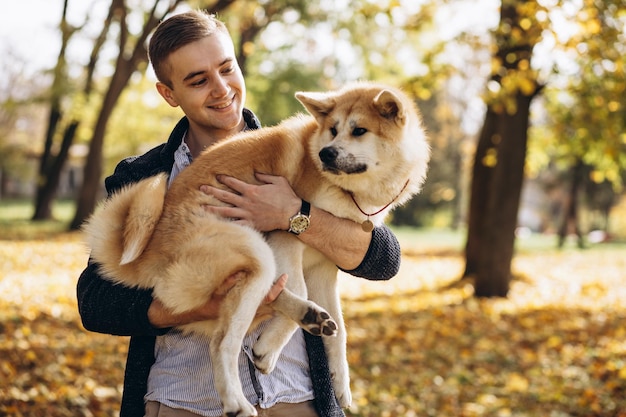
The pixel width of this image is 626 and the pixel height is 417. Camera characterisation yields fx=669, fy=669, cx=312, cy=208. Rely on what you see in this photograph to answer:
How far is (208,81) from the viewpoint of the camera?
2.68 metres

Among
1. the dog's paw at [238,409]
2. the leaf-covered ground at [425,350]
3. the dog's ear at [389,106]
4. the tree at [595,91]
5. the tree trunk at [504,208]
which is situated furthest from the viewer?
the tree trunk at [504,208]

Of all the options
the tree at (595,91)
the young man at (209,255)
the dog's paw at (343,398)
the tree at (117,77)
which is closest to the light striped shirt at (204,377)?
the young man at (209,255)

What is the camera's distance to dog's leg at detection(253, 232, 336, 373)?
240 cm

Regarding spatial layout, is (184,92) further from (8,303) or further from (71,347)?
(8,303)

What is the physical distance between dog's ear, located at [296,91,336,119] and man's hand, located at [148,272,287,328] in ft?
2.83

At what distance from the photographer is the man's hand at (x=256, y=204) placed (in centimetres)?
257

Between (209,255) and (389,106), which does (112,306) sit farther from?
(389,106)

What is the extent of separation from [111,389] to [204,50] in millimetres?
3878

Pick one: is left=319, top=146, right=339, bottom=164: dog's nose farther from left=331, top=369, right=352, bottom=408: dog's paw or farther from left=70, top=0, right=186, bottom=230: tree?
left=70, top=0, right=186, bottom=230: tree

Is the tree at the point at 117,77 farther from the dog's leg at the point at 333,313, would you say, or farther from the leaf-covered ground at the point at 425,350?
the dog's leg at the point at 333,313

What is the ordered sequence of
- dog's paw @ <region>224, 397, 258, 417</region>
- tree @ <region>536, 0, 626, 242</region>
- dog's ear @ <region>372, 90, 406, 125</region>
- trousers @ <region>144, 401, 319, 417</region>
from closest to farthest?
dog's paw @ <region>224, 397, 258, 417</region> → trousers @ <region>144, 401, 319, 417</region> → dog's ear @ <region>372, 90, 406, 125</region> → tree @ <region>536, 0, 626, 242</region>

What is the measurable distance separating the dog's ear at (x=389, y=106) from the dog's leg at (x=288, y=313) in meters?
0.73

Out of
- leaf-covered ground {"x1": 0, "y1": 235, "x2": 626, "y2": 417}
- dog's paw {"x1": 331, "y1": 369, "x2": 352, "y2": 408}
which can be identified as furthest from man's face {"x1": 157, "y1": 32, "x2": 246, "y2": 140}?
leaf-covered ground {"x1": 0, "y1": 235, "x2": 626, "y2": 417}

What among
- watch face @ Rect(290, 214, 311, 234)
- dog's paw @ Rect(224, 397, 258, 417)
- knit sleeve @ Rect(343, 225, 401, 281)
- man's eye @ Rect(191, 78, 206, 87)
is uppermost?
man's eye @ Rect(191, 78, 206, 87)
